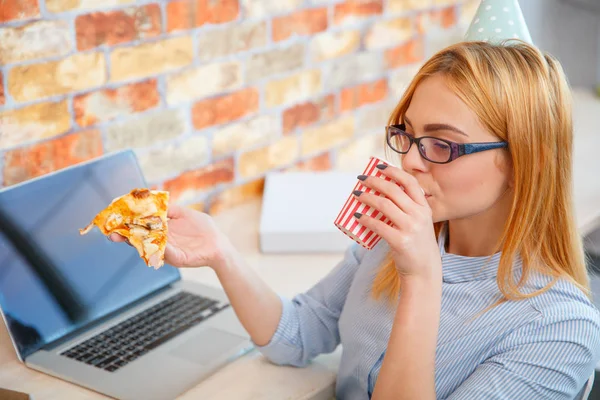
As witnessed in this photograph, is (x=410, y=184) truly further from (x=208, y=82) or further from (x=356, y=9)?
(x=356, y=9)

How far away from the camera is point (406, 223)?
1079 mm

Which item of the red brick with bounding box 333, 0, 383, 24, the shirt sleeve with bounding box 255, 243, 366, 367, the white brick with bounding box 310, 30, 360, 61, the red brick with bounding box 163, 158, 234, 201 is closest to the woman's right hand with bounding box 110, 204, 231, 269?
the shirt sleeve with bounding box 255, 243, 366, 367

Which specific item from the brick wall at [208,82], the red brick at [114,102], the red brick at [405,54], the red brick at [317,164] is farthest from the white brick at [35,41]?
the red brick at [405,54]

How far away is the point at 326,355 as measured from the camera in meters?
1.42

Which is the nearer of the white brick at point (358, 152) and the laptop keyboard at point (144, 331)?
the laptop keyboard at point (144, 331)

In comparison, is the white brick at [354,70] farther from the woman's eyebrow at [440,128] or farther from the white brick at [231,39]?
the woman's eyebrow at [440,128]

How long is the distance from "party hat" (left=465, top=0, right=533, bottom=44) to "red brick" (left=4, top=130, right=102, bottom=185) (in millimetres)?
823

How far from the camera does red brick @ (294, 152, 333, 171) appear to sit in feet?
7.25

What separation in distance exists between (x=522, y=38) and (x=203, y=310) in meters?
0.76

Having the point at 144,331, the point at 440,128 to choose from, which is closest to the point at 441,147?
the point at 440,128

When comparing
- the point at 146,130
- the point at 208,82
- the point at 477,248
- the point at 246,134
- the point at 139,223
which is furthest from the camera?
the point at 246,134

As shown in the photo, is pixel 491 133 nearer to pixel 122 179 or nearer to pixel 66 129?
pixel 122 179

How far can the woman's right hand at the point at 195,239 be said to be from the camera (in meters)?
1.29

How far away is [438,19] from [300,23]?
0.65m
